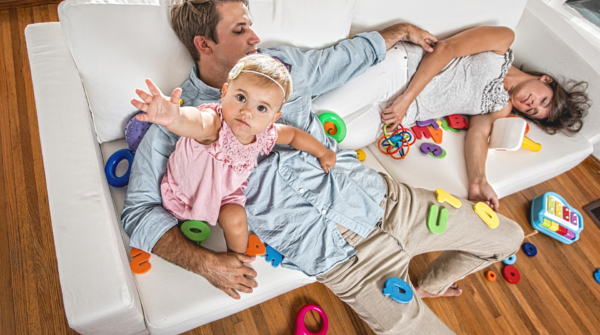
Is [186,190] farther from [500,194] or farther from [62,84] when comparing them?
[500,194]

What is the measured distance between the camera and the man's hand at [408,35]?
148 centimetres

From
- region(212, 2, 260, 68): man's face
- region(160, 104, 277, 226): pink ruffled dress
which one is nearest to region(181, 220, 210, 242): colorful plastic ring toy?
region(160, 104, 277, 226): pink ruffled dress

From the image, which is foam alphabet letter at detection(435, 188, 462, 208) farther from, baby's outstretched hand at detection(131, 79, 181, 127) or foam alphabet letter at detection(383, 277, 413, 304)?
baby's outstretched hand at detection(131, 79, 181, 127)

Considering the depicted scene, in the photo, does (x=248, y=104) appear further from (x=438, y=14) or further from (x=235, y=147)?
(x=438, y=14)

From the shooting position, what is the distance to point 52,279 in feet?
4.73

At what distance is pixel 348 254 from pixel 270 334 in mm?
527

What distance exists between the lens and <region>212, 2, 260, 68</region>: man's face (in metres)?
1.07

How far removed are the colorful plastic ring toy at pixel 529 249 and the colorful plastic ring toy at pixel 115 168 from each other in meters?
1.85

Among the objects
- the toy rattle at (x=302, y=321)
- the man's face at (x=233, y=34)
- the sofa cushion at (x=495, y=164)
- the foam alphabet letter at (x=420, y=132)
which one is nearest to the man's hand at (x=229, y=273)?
the toy rattle at (x=302, y=321)

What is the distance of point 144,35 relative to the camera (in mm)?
1082

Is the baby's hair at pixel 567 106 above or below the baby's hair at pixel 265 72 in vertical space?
below

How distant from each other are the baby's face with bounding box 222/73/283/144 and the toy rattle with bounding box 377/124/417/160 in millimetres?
836

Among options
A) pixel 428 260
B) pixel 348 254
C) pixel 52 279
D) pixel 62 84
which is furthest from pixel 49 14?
pixel 428 260

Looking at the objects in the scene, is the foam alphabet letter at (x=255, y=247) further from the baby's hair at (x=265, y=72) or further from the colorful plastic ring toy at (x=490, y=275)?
the colorful plastic ring toy at (x=490, y=275)
